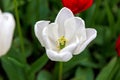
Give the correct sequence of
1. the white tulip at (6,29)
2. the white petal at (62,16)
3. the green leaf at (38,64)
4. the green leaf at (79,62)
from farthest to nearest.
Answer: the green leaf at (79,62), the green leaf at (38,64), the white petal at (62,16), the white tulip at (6,29)

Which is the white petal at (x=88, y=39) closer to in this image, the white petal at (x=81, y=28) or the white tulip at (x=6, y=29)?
the white petal at (x=81, y=28)

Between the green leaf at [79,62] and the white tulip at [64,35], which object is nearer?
the white tulip at [64,35]

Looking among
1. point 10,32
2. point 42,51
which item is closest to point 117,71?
point 42,51

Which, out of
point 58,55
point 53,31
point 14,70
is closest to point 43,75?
point 14,70

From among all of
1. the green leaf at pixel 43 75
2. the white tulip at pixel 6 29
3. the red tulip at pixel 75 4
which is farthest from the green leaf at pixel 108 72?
the white tulip at pixel 6 29

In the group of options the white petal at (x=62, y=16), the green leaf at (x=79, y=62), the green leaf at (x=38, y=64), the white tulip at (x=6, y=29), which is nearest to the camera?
the white tulip at (x=6, y=29)

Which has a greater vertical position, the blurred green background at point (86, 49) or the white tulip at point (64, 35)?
the white tulip at point (64, 35)

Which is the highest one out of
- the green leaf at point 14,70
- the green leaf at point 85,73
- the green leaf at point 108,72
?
the green leaf at point 14,70
